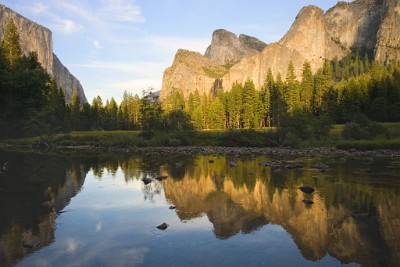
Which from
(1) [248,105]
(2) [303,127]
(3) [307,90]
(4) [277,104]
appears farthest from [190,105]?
(2) [303,127]

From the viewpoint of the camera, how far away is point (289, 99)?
9044 centimetres

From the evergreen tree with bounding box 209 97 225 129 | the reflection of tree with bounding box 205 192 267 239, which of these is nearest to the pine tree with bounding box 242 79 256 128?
the evergreen tree with bounding box 209 97 225 129

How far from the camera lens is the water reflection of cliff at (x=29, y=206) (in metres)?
8.37

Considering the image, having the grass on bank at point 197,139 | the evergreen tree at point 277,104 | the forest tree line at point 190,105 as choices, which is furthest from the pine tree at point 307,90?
the grass on bank at point 197,139

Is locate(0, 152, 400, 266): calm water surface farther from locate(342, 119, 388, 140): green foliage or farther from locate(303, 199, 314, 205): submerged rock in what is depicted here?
locate(342, 119, 388, 140): green foliage

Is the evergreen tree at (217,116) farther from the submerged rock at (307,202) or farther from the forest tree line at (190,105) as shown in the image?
the submerged rock at (307,202)

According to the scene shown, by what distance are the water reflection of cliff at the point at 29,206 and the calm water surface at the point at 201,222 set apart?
34 millimetres

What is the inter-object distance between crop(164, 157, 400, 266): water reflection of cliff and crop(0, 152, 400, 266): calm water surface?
35 mm

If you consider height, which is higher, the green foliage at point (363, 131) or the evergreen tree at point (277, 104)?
the evergreen tree at point (277, 104)

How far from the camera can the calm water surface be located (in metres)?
7.83

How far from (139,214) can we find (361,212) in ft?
25.8

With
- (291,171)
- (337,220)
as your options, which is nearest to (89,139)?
(291,171)

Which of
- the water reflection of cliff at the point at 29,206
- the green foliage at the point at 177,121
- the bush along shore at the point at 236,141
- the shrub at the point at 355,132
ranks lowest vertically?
the water reflection of cliff at the point at 29,206

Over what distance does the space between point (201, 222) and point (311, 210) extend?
160 inches
